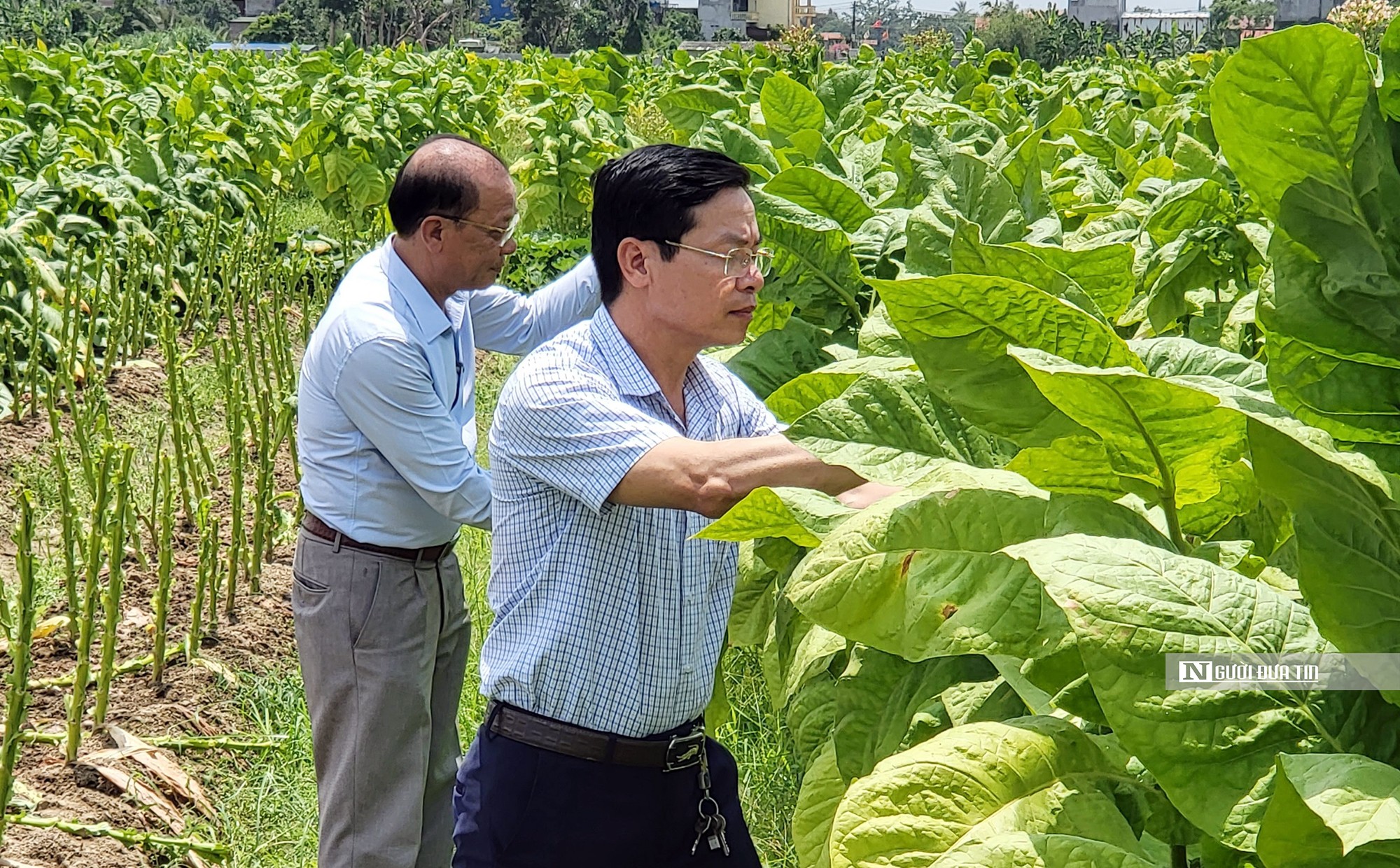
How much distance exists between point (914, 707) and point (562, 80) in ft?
41.4

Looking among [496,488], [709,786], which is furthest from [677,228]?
[709,786]

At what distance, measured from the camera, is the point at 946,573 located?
1131mm

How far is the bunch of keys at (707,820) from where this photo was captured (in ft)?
8.45

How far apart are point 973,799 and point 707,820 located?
1.57 m

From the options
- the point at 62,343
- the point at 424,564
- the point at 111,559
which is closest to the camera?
the point at 424,564

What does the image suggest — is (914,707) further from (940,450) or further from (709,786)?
(709,786)

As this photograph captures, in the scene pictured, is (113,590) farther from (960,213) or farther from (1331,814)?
(1331,814)

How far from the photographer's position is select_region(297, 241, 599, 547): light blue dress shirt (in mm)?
3193

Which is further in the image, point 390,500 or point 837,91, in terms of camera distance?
point 837,91

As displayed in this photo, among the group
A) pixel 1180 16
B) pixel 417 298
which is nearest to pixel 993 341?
pixel 417 298

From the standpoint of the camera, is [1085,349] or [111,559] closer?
[1085,349]

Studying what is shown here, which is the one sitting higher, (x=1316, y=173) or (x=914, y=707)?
(x=1316, y=173)

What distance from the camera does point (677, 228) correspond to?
244cm

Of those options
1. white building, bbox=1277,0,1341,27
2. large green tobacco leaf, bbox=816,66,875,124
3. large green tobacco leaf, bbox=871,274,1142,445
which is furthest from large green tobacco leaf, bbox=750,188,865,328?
white building, bbox=1277,0,1341,27
